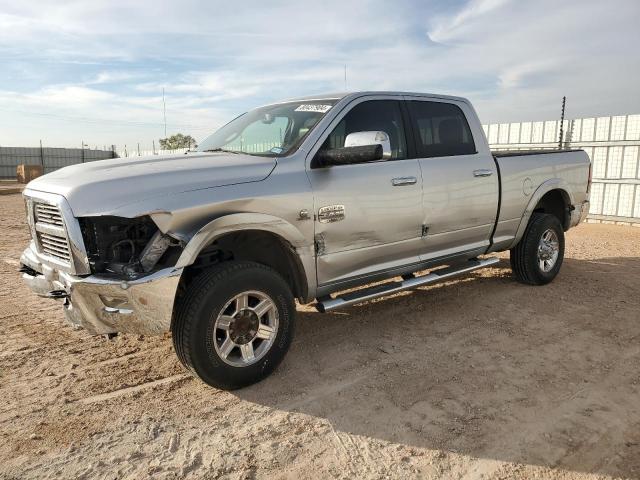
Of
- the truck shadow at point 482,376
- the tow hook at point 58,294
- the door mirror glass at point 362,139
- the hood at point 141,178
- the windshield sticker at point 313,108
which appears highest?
the windshield sticker at point 313,108

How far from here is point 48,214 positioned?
3295 mm

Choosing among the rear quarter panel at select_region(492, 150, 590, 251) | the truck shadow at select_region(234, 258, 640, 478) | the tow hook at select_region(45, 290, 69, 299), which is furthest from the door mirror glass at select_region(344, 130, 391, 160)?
the tow hook at select_region(45, 290, 69, 299)

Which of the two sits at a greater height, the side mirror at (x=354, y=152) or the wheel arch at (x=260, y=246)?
the side mirror at (x=354, y=152)

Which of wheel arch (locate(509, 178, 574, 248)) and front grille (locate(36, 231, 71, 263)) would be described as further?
wheel arch (locate(509, 178, 574, 248))

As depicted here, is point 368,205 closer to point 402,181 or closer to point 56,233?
point 402,181

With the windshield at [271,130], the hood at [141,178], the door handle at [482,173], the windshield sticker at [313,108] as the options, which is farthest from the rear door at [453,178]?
the hood at [141,178]

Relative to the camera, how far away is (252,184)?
11.0ft

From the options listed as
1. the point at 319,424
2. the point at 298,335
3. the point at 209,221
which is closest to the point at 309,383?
the point at 319,424

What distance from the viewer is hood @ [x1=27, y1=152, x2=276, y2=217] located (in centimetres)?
295

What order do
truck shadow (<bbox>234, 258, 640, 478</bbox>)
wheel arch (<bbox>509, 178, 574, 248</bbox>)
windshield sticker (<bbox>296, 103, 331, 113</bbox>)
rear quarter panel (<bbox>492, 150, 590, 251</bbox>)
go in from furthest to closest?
wheel arch (<bbox>509, 178, 574, 248</bbox>) < rear quarter panel (<bbox>492, 150, 590, 251</bbox>) < windshield sticker (<bbox>296, 103, 331, 113</bbox>) < truck shadow (<bbox>234, 258, 640, 478</bbox>)

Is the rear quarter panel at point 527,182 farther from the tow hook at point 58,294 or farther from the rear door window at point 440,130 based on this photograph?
the tow hook at point 58,294

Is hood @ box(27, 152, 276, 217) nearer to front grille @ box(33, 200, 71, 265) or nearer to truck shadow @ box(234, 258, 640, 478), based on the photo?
front grille @ box(33, 200, 71, 265)

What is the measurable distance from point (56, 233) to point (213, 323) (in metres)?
1.17

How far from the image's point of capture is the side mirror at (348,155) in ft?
11.9
